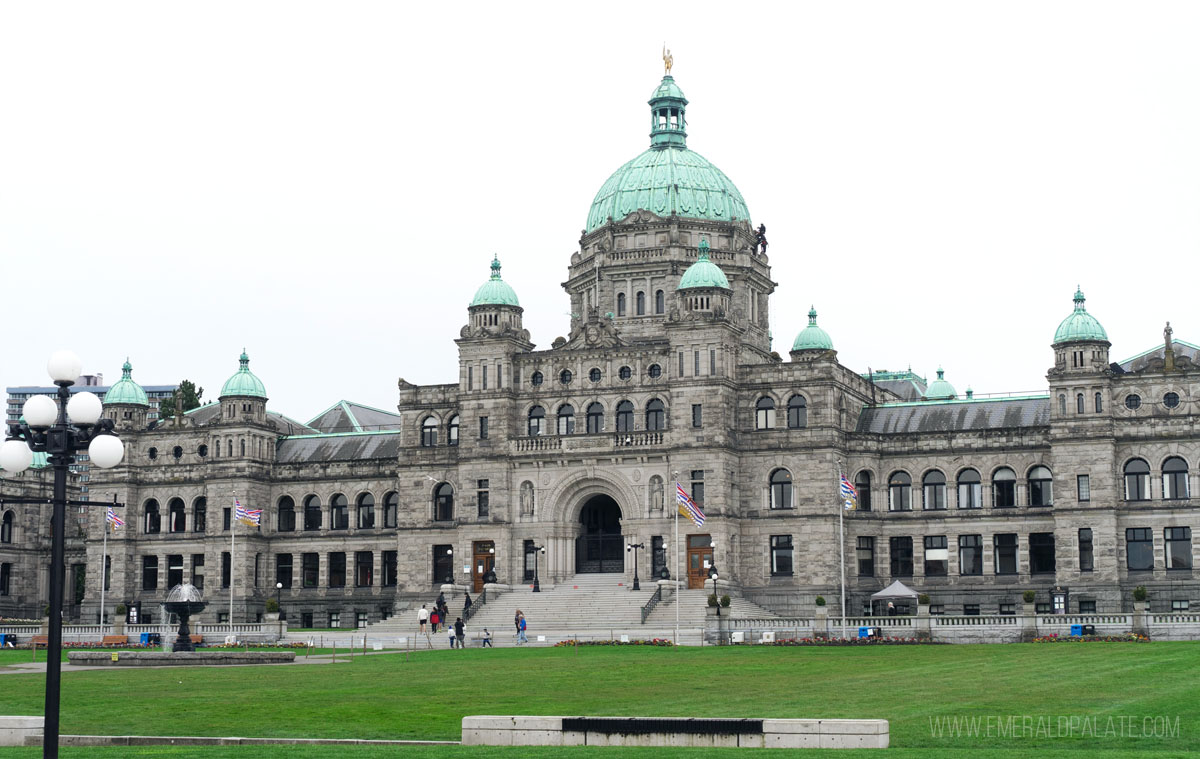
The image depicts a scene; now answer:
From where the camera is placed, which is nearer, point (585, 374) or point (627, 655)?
point (627, 655)

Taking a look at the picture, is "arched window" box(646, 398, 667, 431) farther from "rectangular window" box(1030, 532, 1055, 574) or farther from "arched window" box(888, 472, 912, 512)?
"rectangular window" box(1030, 532, 1055, 574)

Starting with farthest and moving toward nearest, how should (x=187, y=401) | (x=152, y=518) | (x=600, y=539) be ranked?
(x=187, y=401) → (x=152, y=518) → (x=600, y=539)

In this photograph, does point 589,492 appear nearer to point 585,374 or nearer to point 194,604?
point 585,374

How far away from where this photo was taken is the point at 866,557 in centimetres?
9375

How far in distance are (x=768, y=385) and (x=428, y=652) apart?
30969 millimetres

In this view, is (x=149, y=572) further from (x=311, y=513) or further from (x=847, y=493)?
(x=847, y=493)

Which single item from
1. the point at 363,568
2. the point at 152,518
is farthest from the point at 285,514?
the point at 152,518

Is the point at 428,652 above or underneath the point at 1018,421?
underneath

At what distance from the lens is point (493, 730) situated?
91.9 ft

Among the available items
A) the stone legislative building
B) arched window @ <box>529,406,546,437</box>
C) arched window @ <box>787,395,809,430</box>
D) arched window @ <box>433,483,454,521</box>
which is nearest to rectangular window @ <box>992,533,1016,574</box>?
the stone legislative building

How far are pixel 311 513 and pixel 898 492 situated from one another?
3941 centimetres

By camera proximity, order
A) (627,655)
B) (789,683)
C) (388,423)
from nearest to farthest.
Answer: (789,683)
(627,655)
(388,423)

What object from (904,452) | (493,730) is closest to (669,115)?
(904,452)

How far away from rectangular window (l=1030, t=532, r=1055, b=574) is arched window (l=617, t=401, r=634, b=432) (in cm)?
2393
